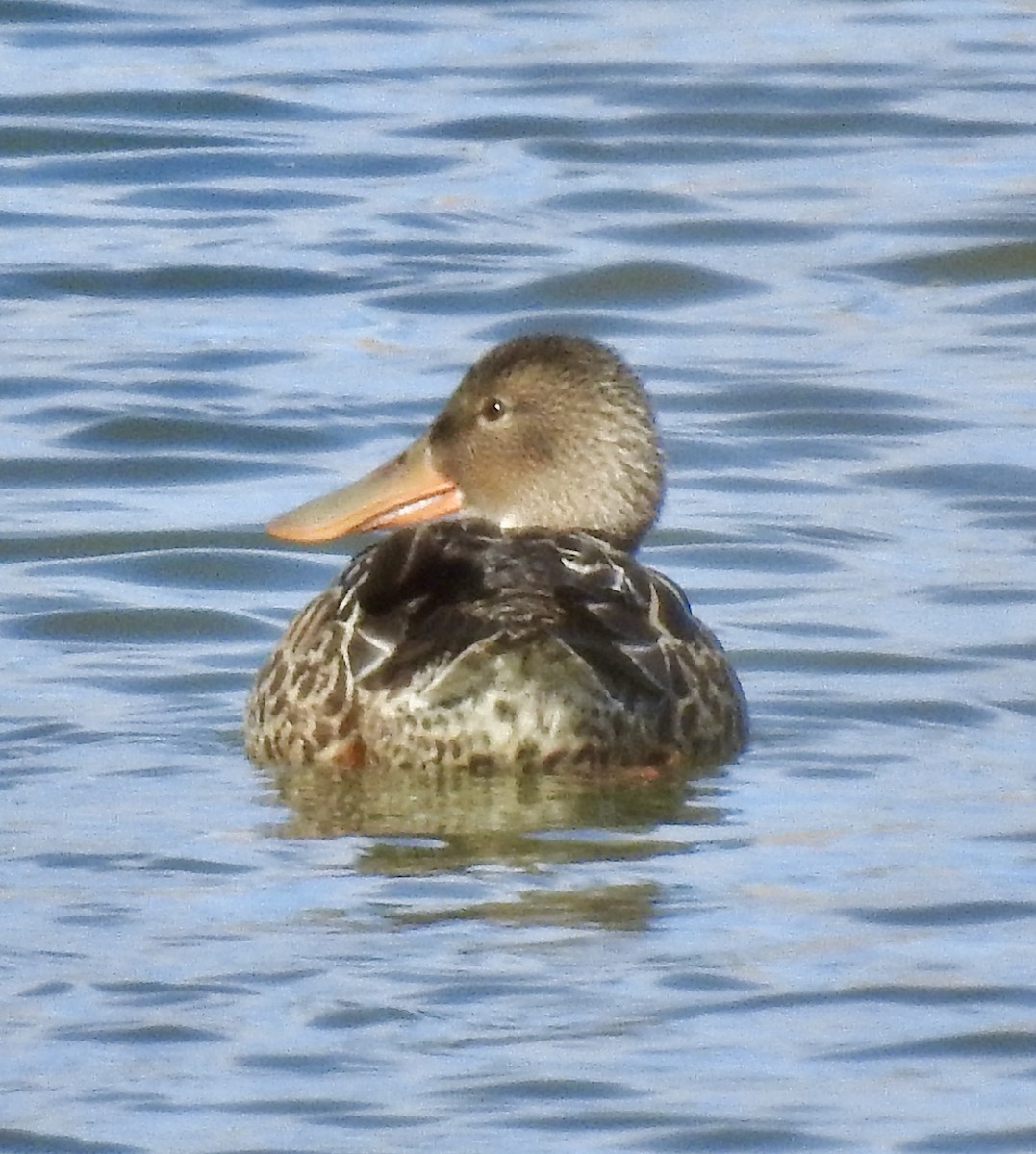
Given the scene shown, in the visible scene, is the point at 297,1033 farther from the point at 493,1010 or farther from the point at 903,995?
the point at 903,995

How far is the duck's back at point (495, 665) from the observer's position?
8.38m

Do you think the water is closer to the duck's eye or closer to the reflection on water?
the reflection on water

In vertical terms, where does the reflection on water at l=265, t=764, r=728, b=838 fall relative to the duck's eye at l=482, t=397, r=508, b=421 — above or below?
below

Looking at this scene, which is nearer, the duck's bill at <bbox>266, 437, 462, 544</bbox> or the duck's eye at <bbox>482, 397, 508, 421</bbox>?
the duck's eye at <bbox>482, 397, 508, 421</bbox>

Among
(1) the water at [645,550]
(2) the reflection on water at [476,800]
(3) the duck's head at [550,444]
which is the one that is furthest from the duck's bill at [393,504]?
(2) the reflection on water at [476,800]

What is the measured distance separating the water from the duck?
5.6 inches

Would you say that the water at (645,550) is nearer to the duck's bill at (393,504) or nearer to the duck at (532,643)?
the duck at (532,643)

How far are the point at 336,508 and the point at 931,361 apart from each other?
3.93 meters

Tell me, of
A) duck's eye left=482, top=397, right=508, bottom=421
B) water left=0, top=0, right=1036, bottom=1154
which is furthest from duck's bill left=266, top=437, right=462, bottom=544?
water left=0, top=0, right=1036, bottom=1154

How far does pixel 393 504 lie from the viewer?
33.0ft

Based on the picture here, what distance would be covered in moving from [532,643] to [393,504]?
1.80 m

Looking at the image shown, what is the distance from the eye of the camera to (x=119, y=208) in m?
15.7

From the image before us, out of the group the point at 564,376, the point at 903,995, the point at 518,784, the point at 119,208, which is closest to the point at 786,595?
the point at 564,376

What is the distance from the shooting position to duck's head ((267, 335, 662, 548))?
31.9ft
